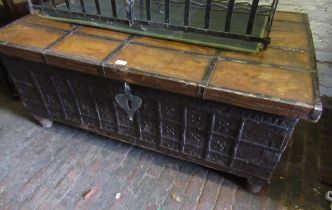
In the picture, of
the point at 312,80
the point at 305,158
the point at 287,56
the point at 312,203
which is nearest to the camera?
the point at 312,80

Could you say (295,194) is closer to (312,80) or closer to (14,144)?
(312,80)

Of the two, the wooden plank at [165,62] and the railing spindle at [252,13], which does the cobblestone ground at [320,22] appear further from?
the wooden plank at [165,62]

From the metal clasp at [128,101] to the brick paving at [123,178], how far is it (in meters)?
0.34

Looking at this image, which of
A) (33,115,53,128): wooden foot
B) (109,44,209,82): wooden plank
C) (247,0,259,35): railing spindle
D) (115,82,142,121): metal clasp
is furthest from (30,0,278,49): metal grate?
(33,115,53,128): wooden foot

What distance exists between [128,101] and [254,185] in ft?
2.18

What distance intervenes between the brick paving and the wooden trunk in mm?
125

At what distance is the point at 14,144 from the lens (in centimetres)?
148

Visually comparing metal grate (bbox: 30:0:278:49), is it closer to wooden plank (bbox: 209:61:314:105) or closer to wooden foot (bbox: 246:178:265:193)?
wooden plank (bbox: 209:61:314:105)

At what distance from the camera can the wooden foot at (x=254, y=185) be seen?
116 cm

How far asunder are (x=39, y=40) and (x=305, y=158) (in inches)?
56.3

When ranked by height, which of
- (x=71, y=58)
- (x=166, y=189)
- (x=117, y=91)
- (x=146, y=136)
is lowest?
(x=166, y=189)

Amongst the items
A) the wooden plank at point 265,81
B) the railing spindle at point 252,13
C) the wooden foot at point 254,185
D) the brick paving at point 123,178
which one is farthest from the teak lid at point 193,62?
the brick paving at point 123,178

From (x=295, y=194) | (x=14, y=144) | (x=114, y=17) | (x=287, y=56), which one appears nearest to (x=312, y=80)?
(x=287, y=56)

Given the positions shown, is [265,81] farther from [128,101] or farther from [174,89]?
[128,101]
